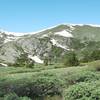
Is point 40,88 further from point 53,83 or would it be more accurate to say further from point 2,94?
point 2,94

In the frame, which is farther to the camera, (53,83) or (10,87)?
(53,83)

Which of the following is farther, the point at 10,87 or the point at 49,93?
the point at 49,93

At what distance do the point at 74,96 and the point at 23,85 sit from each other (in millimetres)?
6443

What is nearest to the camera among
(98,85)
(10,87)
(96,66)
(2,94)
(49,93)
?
(98,85)

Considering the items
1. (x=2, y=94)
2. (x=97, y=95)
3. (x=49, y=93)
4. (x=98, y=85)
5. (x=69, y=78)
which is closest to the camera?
(x=97, y=95)

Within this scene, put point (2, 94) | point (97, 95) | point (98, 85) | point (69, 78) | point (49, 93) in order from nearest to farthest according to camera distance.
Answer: point (97, 95) < point (98, 85) < point (2, 94) < point (49, 93) < point (69, 78)

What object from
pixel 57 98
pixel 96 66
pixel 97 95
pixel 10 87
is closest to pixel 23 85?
pixel 10 87

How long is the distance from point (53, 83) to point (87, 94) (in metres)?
7.57

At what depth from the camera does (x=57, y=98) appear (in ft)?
76.3

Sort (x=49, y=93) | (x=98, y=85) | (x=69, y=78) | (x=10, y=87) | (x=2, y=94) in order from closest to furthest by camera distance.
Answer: (x=98, y=85)
(x=2, y=94)
(x=10, y=87)
(x=49, y=93)
(x=69, y=78)

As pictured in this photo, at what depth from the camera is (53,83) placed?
80.2ft

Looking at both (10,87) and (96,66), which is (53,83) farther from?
(96,66)

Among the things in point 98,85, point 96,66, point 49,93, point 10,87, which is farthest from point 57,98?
point 96,66

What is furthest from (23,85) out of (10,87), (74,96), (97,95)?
(97,95)
